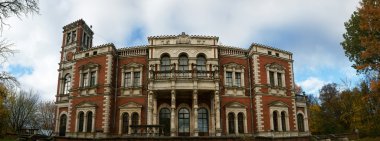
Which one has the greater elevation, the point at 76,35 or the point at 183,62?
the point at 76,35

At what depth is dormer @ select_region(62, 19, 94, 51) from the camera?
3394cm

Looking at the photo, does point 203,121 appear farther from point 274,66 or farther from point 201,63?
point 274,66

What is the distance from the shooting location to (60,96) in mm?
32594

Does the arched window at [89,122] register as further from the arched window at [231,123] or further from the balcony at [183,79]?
the arched window at [231,123]

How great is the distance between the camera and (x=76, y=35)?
34.2 m

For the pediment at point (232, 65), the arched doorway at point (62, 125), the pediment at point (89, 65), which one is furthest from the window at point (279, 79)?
the arched doorway at point (62, 125)

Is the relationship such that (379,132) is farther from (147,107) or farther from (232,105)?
(147,107)

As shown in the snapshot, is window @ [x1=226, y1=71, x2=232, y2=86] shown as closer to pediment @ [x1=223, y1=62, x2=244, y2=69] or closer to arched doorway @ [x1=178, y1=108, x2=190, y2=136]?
pediment @ [x1=223, y1=62, x2=244, y2=69]

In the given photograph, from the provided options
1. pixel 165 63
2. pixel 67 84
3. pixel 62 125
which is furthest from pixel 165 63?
pixel 62 125

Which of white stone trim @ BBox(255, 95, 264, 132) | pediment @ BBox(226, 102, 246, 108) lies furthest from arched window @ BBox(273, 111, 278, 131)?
pediment @ BBox(226, 102, 246, 108)

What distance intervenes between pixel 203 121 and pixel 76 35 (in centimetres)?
1761

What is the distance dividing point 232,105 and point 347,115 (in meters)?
21.7

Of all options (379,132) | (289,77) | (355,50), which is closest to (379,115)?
(379,132)

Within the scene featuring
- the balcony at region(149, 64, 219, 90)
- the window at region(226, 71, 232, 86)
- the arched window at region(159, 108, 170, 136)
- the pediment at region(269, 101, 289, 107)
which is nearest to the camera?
the balcony at region(149, 64, 219, 90)
